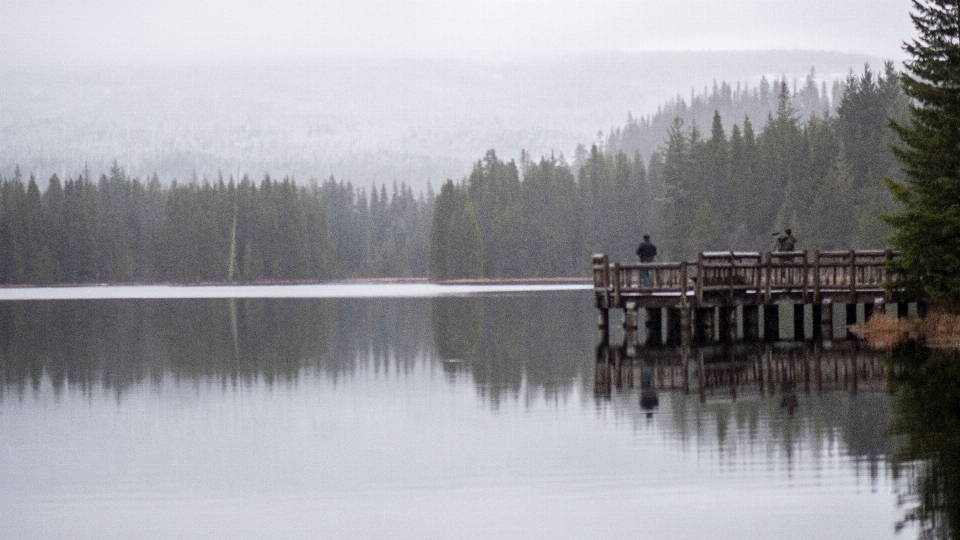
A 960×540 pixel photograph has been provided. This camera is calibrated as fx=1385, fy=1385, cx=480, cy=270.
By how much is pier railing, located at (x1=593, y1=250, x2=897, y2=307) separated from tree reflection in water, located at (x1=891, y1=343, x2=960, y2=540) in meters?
12.6

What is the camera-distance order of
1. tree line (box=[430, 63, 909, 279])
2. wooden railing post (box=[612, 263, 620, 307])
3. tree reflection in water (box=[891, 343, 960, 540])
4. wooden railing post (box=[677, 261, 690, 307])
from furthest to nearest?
tree line (box=[430, 63, 909, 279])
wooden railing post (box=[612, 263, 620, 307])
wooden railing post (box=[677, 261, 690, 307])
tree reflection in water (box=[891, 343, 960, 540])

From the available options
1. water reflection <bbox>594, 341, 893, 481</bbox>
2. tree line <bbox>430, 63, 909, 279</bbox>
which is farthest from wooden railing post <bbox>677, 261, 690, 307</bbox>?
tree line <bbox>430, 63, 909, 279</bbox>

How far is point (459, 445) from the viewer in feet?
67.6

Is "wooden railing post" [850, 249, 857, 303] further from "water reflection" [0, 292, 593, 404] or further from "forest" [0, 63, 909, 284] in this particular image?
"forest" [0, 63, 909, 284]

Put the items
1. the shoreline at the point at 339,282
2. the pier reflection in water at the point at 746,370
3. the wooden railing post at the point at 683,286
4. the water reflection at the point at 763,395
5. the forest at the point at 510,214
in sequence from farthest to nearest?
the shoreline at the point at 339,282 < the forest at the point at 510,214 < the wooden railing post at the point at 683,286 < the pier reflection in water at the point at 746,370 < the water reflection at the point at 763,395

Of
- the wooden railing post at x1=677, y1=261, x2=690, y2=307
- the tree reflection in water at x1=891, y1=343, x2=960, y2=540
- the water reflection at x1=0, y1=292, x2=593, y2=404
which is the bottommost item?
the water reflection at x1=0, y1=292, x2=593, y2=404

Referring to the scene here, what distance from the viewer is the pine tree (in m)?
35.3

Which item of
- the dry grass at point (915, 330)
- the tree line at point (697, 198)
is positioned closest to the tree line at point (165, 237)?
the tree line at point (697, 198)

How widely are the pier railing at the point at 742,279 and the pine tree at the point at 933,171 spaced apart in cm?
426

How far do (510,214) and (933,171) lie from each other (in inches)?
5027

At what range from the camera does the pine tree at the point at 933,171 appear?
116 ft

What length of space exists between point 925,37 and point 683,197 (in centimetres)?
9786

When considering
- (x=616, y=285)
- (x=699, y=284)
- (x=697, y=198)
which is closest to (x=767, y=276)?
(x=699, y=284)

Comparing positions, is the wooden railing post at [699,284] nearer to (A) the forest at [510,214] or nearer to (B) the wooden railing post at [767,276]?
(B) the wooden railing post at [767,276]
